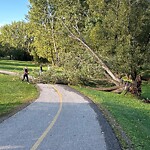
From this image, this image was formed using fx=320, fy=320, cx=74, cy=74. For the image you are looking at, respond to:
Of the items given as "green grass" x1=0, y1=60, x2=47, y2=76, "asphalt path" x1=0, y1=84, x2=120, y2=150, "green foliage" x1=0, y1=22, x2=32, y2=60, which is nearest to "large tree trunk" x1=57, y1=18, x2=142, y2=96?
"green grass" x1=0, y1=60, x2=47, y2=76

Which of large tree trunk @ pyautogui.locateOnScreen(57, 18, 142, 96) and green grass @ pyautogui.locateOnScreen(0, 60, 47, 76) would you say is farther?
green grass @ pyautogui.locateOnScreen(0, 60, 47, 76)

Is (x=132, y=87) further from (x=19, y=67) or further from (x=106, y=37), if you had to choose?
(x=19, y=67)

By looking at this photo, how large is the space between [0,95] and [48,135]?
1439 cm

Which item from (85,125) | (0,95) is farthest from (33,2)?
(85,125)

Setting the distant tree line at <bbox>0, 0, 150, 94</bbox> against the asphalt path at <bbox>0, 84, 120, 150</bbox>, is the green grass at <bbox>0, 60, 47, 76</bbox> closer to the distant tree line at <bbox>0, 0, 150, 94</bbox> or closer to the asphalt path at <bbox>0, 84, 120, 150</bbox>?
the distant tree line at <bbox>0, 0, 150, 94</bbox>

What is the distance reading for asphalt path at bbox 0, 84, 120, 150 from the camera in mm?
8953

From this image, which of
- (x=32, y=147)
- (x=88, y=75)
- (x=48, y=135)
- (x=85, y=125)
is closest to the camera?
(x=32, y=147)

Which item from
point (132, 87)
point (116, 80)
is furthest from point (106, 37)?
point (132, 87)

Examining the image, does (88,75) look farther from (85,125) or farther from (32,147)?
(32,147)

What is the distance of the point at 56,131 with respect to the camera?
10859mm

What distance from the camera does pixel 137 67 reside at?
3406 cm

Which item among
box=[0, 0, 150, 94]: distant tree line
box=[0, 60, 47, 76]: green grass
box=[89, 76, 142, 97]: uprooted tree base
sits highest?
box=[0, 0, 150, 94]: distant tree line

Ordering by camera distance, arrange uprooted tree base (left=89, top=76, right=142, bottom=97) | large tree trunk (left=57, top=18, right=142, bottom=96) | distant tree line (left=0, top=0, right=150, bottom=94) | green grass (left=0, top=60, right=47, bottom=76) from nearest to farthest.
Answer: uprooted tree base (left=89, top=76, right=142, bottom=97)
large tree trunk (left=57, top=18, right=142, bottom=96)
distant tree line (left=0, top=0, right=150, bottom=94)
green grass (left=0, top=60, right=47, bottom=76)

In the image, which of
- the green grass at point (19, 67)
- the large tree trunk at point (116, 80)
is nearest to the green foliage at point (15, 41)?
the green grass at point (19, 67)
